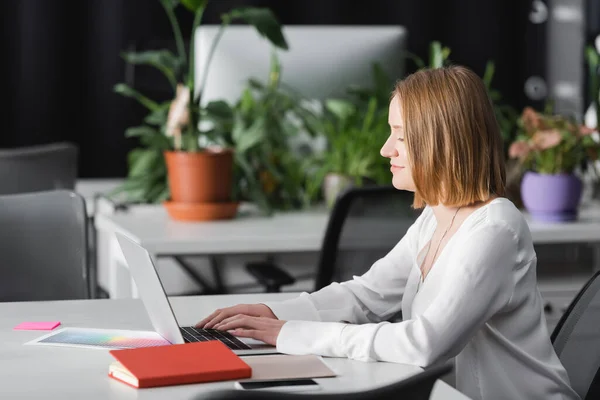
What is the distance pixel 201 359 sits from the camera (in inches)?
49.3

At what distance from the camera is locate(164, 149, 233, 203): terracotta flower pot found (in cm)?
266

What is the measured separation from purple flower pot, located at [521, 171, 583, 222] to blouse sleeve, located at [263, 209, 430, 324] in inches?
41.2

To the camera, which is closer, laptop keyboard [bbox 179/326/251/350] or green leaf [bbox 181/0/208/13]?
laptop keyboard [bbox 179/326/251/350]

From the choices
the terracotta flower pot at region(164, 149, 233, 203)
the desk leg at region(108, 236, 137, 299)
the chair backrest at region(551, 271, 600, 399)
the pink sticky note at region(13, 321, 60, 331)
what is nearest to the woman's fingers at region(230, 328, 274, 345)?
the pink sticky note at region(13, 321, 60, 331)

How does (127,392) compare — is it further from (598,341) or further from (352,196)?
(352,196)

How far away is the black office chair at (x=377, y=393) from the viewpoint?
80 cm

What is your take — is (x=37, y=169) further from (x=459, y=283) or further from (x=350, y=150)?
(x=459, y=283)

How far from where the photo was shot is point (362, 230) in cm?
220

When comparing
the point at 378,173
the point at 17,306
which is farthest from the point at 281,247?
the point at 17,306

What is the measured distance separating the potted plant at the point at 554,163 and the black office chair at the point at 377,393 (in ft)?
5.87

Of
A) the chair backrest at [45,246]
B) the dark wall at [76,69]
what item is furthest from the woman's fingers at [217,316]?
the dark wall at [76,69]

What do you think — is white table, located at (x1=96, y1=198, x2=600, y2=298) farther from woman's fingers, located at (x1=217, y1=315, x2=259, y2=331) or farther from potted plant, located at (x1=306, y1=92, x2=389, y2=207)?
Answer: woman's fingers, located at (x1=217, y1=315, x2=259, y2=331)

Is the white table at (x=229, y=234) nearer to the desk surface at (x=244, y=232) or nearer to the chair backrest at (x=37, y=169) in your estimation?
the desk surface at (x=244, y=232)

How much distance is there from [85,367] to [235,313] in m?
0.31
